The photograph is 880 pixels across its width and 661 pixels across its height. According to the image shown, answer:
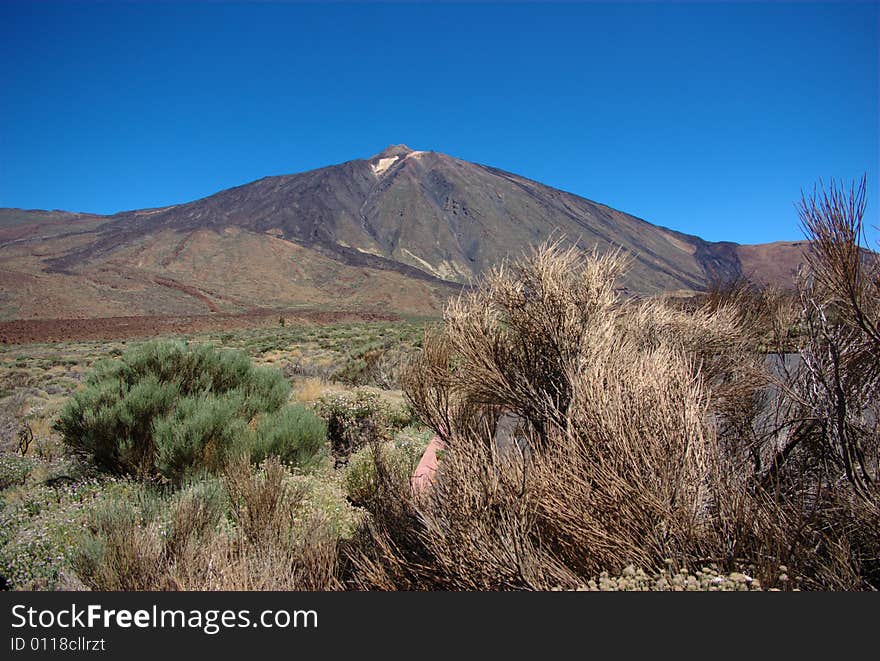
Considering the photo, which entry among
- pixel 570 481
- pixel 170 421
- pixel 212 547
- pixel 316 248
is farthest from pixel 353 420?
pixel 316 248

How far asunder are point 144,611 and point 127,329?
142 feet

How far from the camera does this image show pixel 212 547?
9.88 ft

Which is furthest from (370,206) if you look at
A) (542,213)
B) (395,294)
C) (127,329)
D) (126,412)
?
(126,412)

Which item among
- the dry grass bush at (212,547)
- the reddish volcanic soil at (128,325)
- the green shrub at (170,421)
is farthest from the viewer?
the reddish volcanic soil at (128,325)

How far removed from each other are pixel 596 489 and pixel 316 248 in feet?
380

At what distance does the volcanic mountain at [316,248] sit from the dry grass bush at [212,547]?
9.19 meters

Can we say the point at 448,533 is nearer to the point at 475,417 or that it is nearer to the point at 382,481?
the point at 382,481

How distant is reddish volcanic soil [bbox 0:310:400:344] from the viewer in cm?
3444

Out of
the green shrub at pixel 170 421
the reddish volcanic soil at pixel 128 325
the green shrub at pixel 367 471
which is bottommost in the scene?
the green shrub at pixel 367 471

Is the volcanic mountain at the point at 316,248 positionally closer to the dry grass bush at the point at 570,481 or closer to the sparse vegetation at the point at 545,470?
the sparse vegetation at the point at 545,470

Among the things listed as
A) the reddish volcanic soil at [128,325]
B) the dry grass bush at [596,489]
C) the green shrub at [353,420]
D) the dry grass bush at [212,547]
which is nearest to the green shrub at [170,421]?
the green shrub at [353,420]

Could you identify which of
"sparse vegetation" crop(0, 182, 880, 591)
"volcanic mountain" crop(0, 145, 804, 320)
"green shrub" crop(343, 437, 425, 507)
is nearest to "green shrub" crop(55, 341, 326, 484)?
"sparse vegetation" crop(0, 182, 880, 591)

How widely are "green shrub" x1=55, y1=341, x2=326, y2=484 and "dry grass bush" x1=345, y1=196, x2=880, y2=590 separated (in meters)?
2.86

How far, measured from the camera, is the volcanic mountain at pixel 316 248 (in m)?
61.0
